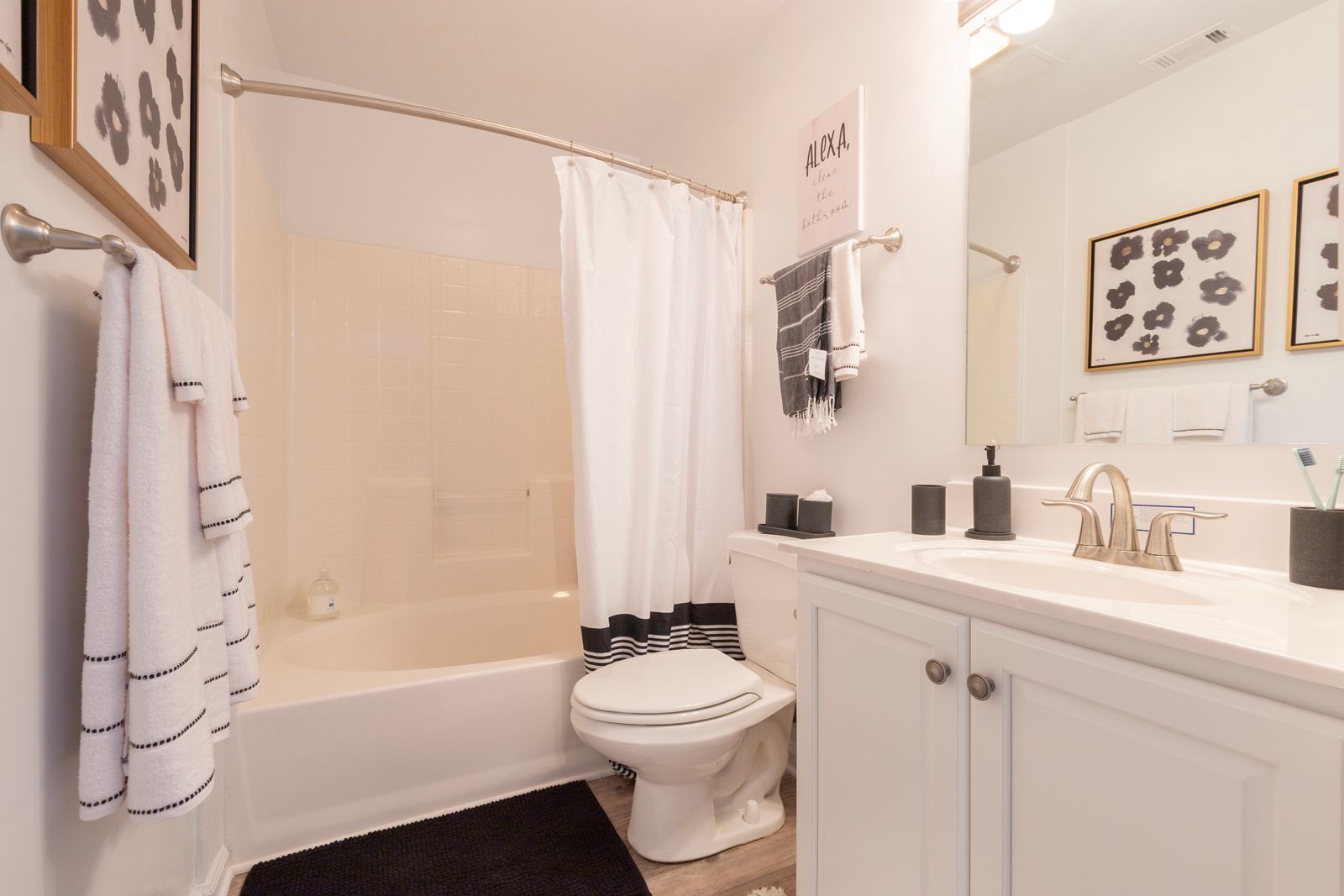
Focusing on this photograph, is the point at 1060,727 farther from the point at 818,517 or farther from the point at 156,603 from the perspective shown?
the point at 156,603

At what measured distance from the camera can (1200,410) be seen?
3.26 feet

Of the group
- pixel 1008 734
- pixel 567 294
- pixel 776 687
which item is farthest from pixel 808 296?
pixel 1008 734

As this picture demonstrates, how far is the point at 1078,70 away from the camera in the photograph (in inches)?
45.9

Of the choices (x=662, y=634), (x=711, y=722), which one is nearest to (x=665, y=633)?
(x=662, y=634)

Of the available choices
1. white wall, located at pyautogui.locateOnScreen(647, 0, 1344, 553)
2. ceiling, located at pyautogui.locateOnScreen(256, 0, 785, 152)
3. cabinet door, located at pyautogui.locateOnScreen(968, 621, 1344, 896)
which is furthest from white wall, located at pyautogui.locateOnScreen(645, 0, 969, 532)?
cabinet door, located at pyautogui.locateOnScreen(968, 621, 1344, 896)

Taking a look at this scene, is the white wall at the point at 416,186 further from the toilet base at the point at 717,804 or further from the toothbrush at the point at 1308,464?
the toothbrush at the point at 1308,464

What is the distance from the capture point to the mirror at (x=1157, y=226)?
2.87 ft

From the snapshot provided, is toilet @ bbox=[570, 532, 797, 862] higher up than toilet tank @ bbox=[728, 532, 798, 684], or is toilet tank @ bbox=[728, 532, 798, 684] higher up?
toilet tank @ bbox=[728, 532, 798, 684]

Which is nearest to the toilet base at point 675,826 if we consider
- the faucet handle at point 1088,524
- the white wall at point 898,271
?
the white wall at point 898,271

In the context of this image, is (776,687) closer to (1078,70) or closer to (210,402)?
(210,402)

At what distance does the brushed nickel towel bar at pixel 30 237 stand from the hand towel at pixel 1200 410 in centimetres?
157

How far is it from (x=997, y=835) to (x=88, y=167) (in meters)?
1.40

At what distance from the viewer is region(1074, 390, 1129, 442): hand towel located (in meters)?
1.10

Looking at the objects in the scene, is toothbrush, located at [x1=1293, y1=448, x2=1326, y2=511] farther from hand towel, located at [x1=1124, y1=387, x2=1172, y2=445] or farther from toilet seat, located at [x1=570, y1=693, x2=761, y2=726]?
toilet seat, located at [x1=570, y1=693, x2=761, y2=726]
